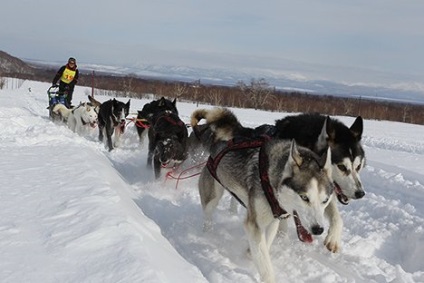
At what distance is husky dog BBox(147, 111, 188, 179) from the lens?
5.88 m

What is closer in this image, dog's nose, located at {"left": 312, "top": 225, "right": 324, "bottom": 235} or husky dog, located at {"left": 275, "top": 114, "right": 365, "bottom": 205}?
dog's nose, located at {"left": 312, "top": 225, "right": 324, "bottom": 235}

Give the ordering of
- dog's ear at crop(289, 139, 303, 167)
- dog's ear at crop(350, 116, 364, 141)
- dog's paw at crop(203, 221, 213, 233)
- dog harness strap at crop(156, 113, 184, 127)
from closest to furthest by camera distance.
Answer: dog's ear at crop(289, 139, 303, 167) < dog's ear at crop(350, 116, 364, 141) < dog's paw at crop(203, 221, 213, 233) < dog harness strap at crop(156, 113, 184, 127)

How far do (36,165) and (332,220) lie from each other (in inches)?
131

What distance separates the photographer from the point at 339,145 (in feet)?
11.9

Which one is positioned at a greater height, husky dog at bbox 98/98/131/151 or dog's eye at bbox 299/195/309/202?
dog's eye at bbox 299/195/309/202

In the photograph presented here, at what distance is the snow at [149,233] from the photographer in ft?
7.98

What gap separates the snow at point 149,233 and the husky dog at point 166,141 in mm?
306

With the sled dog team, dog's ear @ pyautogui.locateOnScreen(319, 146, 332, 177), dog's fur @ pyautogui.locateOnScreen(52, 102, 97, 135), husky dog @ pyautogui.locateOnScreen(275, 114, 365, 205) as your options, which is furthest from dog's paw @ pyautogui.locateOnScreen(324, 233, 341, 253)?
dog's fur @ pyautogui.locateOnScreen(52, 102, 97, 135)

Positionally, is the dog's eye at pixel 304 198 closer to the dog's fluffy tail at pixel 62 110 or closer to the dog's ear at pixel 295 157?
the dog's ear at pixel 295 157

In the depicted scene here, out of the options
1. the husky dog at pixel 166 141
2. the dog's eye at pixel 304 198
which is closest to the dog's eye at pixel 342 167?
the dog's eye at pixel 304 198

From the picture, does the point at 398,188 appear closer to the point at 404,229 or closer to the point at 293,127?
the point at 404,229

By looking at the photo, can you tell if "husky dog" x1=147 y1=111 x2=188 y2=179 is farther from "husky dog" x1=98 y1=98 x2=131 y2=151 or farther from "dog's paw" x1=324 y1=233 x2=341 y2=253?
"dog's paw" x1=324 y1=233 x2=341 y2=253

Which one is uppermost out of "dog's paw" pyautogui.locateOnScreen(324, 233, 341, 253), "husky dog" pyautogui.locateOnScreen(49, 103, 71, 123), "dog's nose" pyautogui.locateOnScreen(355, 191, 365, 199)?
"dog's nose" pyautogui.locateOnScreen(355, 191, 365, 199)

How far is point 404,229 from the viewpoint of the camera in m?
4.52
